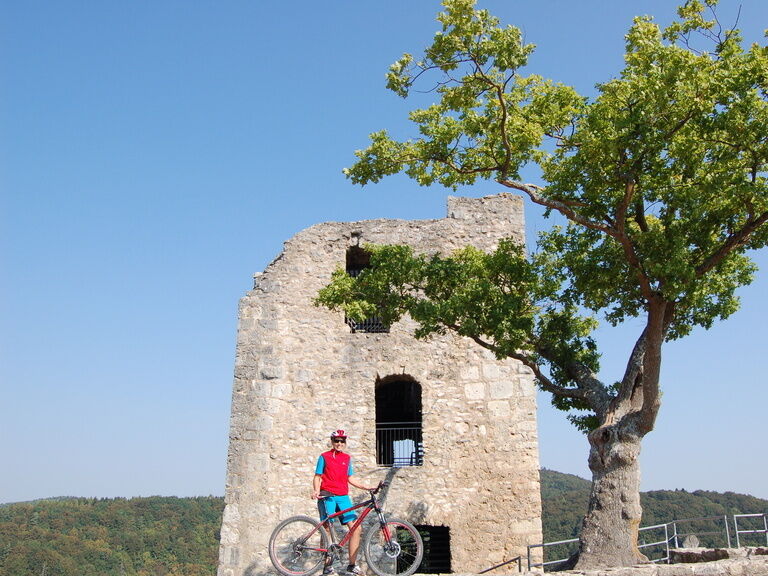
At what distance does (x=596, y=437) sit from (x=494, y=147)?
14.5ft

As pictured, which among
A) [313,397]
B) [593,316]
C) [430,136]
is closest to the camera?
[430,136]

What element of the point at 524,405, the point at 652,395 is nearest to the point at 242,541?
the point at 524,405

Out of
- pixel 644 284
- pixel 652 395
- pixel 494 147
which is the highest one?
pixel 494 147

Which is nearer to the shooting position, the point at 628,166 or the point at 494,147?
the point at 628,166

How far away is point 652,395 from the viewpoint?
10.0m

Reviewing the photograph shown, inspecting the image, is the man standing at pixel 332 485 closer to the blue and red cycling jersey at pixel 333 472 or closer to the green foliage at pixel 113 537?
the blue and red cycling jersey at pixel 333 472

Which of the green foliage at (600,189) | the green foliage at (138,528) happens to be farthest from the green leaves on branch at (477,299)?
the green foliage at (138,528)

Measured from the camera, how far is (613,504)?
10.0 m

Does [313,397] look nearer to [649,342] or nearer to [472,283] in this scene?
[472,283]

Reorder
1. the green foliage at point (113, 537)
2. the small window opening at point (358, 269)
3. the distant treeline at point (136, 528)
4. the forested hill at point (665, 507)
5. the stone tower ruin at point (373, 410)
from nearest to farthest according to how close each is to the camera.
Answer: the stone tower ruin at point (373, 410) → the small window opening at point (358, 269) → the forested hill at point (665, 507) → the distant treeline at point (136, 528) → the green foliage at point (113, 537)

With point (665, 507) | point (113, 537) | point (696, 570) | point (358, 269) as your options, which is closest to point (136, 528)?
point (113, 537)

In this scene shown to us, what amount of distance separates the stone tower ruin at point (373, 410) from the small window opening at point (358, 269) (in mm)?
45

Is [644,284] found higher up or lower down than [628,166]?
lower down

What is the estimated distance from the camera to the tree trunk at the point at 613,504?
32.1 ft
